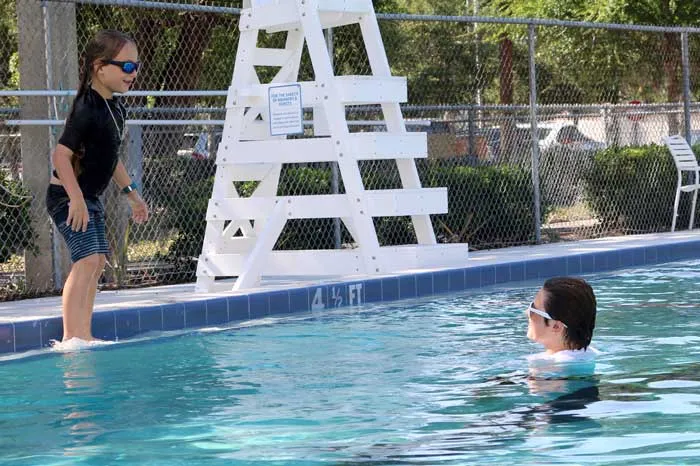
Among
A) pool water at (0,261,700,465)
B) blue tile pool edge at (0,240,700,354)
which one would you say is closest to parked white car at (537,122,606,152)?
blue tile pool edge at (0,240,700,354)

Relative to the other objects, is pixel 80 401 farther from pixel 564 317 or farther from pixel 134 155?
pixel 134 155

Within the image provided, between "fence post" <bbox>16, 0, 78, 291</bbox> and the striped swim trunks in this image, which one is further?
"fence post" <bbox>16, 0, 78, 291</bbox>

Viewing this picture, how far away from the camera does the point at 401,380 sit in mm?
6387

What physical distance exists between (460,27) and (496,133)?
2680cm

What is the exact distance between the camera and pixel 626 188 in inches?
613

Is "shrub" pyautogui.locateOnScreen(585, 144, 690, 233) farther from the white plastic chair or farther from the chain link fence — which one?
the white plastic chair

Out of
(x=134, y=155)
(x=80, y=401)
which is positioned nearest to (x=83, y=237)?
(x=80, y=401)

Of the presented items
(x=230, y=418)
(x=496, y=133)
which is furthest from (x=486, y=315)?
(x=496, y=133)

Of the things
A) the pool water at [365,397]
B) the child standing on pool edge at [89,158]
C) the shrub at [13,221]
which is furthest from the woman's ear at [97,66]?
the shrub at [13,221]

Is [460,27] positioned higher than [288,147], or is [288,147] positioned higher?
[460,27]

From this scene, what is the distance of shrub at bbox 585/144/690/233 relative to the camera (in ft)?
51.1

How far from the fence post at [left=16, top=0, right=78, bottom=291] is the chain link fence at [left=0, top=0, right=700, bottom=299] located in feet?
0.04

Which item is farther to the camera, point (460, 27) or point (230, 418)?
point (460, 27)

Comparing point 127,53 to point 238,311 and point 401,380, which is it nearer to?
point 238,311
